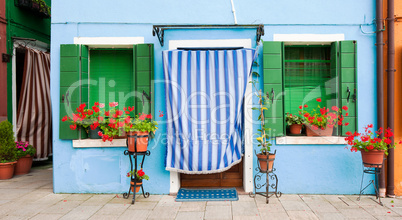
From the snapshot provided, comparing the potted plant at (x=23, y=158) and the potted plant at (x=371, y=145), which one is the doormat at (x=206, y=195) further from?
the potted plant at (x=23, y=158)

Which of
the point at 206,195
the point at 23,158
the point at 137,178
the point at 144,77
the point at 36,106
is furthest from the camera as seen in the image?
the point at 36,106

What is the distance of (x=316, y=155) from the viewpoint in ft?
14.8

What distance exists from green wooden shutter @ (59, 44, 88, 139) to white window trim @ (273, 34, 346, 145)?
326 cm

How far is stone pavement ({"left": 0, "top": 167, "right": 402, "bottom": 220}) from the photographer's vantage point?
3683 mm

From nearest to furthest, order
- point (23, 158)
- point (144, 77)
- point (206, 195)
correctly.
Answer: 1. point (206, 195)
2. point (144, 77)
3. point (23, 158)

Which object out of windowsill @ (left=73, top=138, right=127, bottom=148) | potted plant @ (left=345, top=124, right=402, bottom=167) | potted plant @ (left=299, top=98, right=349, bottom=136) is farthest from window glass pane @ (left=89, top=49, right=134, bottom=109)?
potted plant @ (left=345, top=124, right=402, bottom=167)

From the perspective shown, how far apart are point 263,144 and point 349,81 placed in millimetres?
1737

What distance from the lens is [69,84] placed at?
460cm

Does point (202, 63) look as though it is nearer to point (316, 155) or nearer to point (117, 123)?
point (117, 123)

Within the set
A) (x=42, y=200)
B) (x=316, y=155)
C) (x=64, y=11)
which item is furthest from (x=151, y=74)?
(x=316, y=155)

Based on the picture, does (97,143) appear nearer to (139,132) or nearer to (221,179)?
(139,132)

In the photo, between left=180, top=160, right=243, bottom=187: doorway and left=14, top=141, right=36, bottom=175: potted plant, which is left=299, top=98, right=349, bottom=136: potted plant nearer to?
left=180, top=160, right=243, bottom=187: doorway

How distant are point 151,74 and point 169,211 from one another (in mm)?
2113

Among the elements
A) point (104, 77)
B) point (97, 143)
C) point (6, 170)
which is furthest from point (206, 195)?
point (6, 170)
